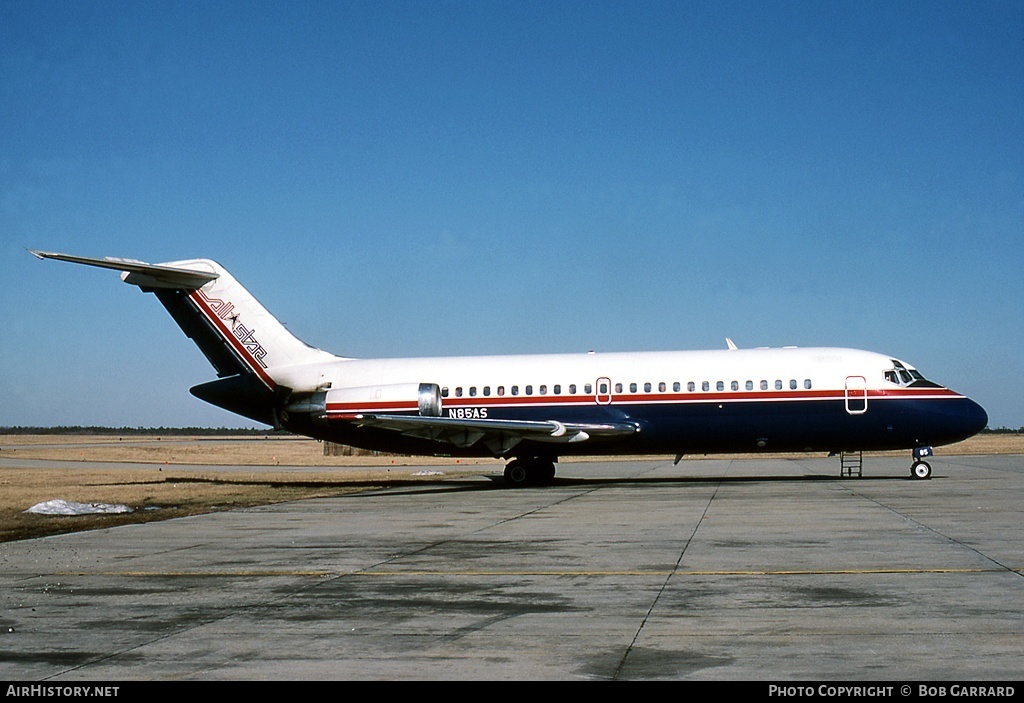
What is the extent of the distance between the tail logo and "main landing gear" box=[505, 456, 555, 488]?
8311 millimetres

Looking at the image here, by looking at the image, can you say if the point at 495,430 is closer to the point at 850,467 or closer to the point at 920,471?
the point at 920,471

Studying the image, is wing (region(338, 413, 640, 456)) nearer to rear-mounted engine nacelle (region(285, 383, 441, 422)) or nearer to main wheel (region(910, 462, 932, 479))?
rear-mounted engine nacelle (region(285, 383, 441, 422))

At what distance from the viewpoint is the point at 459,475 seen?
3900cm

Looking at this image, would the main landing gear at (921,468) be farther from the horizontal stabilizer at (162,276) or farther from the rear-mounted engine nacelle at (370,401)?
the horizontal stabilizer at (162,276)

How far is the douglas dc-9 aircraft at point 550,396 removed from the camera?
2712 cm

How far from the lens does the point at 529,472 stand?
29.8 metres

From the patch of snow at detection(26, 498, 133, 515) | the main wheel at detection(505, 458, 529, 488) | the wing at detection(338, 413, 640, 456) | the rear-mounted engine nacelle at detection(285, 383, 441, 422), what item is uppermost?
the rear-mounted engine nacelle at detection(285, 383, 441, 422)

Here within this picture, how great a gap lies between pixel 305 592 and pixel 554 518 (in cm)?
837

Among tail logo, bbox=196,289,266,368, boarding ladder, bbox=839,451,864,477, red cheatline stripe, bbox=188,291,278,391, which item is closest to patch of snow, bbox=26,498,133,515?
red cheatline stripe, bbox=188,291,278,391

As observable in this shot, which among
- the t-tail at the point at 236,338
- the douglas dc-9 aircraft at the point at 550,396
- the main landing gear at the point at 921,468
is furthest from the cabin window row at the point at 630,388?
the t-tail at the point at 236,338

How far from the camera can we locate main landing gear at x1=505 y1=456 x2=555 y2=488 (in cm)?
2952

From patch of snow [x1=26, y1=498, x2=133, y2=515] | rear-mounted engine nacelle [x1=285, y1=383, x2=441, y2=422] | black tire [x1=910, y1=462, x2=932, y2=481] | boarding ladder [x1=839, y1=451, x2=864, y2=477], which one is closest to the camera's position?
patch of snow [x1=26, y1=498, x2=133, y2=515]

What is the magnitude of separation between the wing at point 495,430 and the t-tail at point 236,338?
3434mm

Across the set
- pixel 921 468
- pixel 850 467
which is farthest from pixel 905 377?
pixel 850 467
